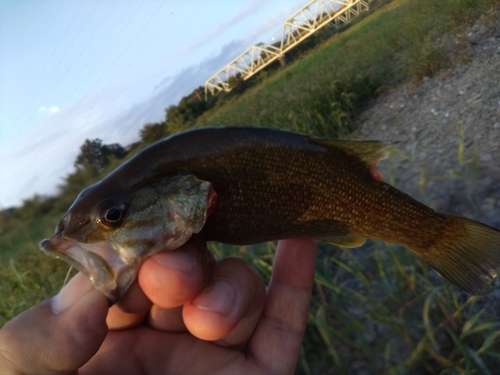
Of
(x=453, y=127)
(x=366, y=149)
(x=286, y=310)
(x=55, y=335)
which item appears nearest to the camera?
(x=55, y=335)

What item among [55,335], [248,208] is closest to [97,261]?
[55,335]

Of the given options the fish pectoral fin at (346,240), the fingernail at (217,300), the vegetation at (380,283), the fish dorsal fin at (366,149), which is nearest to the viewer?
the fingernail at (217,300)

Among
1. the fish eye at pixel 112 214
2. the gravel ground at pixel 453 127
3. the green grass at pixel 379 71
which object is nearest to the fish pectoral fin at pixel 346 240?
the fish eye at pixel 112 214

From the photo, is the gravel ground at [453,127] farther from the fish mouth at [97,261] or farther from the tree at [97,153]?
the tree at [97,153]

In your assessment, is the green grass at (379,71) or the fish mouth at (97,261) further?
the green grass at (379,71)

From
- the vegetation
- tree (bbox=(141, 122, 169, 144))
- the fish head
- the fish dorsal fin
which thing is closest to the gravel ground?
the vegetation

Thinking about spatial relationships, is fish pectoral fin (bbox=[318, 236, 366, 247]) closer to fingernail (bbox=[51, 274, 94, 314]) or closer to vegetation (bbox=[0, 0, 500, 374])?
vegetation (bbox=[0, 0, 500, 374])

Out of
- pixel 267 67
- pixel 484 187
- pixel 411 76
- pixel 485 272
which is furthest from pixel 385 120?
pixel 267 67

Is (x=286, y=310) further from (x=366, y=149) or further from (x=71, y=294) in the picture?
(x=71, y=294)
